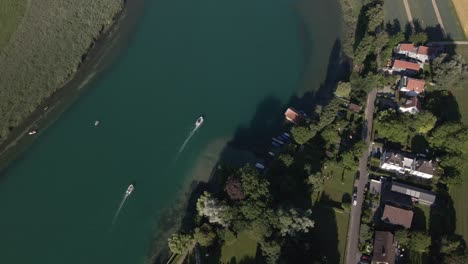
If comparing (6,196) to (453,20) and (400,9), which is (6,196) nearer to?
(400,9)

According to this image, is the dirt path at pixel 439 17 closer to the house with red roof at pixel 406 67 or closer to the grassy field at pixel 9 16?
the house with red roof at pixel 406 67

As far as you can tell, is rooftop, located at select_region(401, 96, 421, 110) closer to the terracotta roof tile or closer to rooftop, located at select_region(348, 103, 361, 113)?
the terracotta roof tile

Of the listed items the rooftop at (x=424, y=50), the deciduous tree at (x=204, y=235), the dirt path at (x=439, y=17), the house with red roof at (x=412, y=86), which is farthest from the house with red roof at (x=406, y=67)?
the deciduous tree at (x=204, y=235)

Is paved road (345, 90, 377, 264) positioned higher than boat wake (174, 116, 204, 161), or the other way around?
boat wake (174, 116, 204, 161)

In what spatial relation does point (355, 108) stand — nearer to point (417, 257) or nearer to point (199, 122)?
point (417, 257)

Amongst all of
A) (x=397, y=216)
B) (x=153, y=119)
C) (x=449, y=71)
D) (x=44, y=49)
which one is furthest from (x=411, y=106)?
(x=44, y=49)

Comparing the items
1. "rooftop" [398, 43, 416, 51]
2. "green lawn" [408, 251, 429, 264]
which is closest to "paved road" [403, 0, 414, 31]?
"rooftop" [398, 43, 416, 51]
